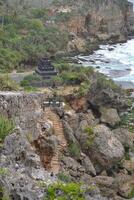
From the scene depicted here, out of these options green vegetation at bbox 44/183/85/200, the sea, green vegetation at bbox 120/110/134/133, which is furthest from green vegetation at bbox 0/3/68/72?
green vegetation at bbox 44/183/85/200

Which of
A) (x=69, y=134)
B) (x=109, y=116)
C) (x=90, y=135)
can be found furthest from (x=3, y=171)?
(x=109, y=116)

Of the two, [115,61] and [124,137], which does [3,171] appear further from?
[115,61]

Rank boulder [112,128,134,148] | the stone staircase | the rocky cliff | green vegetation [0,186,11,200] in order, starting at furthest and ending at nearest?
boulder [112,128,134,148]
the stone staircase
the rocky cliff
green vegetation [0,186,11,200]

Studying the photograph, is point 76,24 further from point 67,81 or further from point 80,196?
point 80,196

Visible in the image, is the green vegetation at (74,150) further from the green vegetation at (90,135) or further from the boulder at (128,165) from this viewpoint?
the boulder at (128,165)

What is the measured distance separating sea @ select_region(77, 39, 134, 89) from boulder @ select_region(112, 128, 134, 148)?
86.0 ft

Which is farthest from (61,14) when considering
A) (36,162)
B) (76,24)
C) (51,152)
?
(36,162)

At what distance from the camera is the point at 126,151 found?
40.3 m

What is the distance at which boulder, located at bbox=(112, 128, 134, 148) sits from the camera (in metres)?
40.3

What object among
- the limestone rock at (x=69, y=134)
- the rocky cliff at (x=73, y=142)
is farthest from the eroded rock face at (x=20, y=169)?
the limestone rock at (x=69, y=134)

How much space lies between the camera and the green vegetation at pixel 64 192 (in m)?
14.6

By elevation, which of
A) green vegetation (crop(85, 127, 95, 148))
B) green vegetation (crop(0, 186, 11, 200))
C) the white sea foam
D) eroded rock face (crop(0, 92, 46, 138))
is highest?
green vegetation (crop(0, 186, 11, 200))

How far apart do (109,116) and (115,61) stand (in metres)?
39.6

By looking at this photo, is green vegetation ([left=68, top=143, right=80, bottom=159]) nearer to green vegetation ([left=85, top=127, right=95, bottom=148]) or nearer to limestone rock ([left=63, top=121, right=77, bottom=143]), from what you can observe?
limestone rock ([left=63, top=121, right=77, bottom=143])
